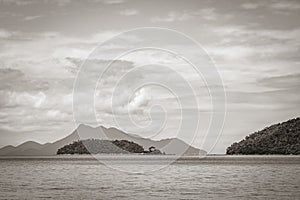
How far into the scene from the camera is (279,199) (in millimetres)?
58750

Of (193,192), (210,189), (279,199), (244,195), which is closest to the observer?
(279,199)

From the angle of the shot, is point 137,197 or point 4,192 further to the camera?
point 4,192

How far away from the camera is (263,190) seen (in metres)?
70.1

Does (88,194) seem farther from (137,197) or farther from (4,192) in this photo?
(4,192)

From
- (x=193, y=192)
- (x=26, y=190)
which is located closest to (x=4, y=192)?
(x=26, y=190)

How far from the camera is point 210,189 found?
72.7 m

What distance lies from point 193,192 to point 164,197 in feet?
24.7

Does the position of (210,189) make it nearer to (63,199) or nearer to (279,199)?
(279,199)

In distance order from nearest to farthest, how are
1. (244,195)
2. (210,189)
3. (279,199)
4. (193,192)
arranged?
(279,199) → (244,195) → (193,192) → (210,189)

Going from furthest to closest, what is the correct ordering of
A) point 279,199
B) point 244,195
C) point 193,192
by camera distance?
point 193,192
point 244,195
point 279,199

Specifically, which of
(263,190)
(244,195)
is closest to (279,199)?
(244,195)

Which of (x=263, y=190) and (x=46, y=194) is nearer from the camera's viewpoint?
(x=46, y=194)

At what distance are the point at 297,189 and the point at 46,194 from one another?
32369mm

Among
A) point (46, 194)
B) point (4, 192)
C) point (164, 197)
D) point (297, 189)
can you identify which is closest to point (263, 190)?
point (297, 189)
